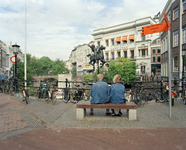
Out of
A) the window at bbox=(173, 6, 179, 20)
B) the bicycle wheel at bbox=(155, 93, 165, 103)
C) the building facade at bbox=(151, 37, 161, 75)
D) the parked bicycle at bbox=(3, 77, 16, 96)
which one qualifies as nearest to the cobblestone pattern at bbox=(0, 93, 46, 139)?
the bicycle wheel at bbox=(155, 93, 165, 103)

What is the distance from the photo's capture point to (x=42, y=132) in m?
4.41

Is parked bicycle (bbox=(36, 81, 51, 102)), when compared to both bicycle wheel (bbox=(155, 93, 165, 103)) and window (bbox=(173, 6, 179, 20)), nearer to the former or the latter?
bicycle wheel (bbox=(155, 93, 165, 103))

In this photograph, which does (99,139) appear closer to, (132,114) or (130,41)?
(132,114)

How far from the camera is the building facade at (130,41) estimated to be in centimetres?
4159

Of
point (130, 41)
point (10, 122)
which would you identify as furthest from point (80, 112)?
point (130, 41)

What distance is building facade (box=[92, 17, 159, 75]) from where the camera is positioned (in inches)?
1638

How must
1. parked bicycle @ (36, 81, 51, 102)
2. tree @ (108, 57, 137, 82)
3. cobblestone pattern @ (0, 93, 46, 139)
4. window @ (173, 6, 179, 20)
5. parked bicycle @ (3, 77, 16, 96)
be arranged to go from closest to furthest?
cobblestone pattern @ (0, 93, 46, 139) < parked bicycle @ (36, 81, 51, 102) < parked bicycle @ (3, 77, 16, 96) < window @ (173, 6, 179, 20) < tree @ (108, 57, 137, 82)

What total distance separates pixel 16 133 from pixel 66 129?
4.61 feet

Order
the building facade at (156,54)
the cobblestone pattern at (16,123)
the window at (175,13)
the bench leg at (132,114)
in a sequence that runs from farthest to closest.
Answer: the building facade at (156,54)
the window at (175,13)
the bench leg at (132,114)
the cobblestone pattern at (16,123)

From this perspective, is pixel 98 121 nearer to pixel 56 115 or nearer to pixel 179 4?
pixel 56 115

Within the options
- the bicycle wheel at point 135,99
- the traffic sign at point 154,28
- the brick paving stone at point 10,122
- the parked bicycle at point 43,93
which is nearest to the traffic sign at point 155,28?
the traffic sign at point 154,28

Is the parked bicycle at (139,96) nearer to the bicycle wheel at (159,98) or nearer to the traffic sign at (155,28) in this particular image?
the bicycle wheel at (159,98)

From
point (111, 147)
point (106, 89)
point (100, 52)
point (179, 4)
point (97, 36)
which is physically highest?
point (97, 36)

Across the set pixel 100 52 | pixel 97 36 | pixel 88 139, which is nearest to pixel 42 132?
pixel 88 139
